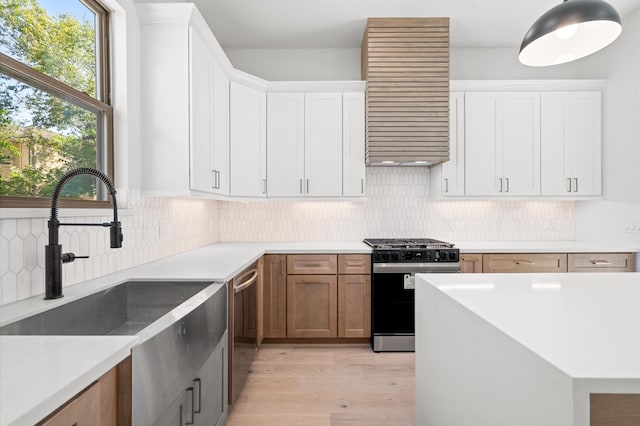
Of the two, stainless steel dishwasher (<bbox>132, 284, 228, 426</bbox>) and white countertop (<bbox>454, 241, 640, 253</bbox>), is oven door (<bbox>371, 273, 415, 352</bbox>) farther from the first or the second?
stainless steel dishwasher (<bbox>132, 284, 228, 426</bbox>)

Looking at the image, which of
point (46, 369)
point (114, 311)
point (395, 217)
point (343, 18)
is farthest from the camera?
point (395, 217)

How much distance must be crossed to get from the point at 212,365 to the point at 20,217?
1.05 m

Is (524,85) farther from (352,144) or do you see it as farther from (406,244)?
(406,244)

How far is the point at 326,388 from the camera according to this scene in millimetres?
2541

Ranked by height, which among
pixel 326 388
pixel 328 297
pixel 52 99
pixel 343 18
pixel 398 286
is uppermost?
pixel 343 18

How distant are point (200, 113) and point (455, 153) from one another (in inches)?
98.9

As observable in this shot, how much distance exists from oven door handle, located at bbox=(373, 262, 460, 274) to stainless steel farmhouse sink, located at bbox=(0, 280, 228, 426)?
1.66m

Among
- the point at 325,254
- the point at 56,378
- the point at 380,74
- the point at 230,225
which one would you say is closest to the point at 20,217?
the point at 56,378

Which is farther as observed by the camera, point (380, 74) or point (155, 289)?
point (380, 74)

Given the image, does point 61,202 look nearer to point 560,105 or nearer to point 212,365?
point 212,365

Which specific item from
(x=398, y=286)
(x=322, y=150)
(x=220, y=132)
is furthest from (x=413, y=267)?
(x=220, y=132)

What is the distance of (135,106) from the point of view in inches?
91.0

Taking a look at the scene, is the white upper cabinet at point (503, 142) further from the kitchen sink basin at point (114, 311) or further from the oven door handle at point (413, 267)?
the kitchen sink basin at point (114, 311)

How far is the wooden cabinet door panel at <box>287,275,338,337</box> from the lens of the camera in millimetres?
3309
